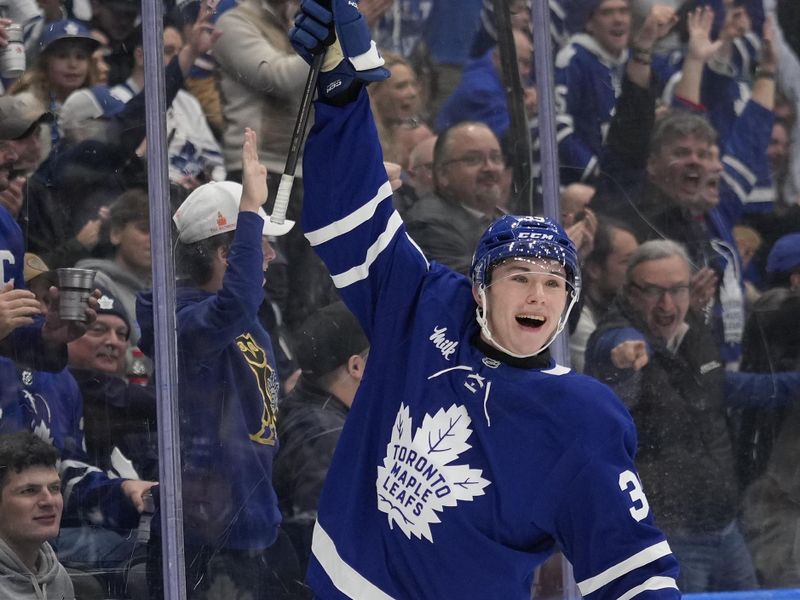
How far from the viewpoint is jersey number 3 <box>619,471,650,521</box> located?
1.76 m

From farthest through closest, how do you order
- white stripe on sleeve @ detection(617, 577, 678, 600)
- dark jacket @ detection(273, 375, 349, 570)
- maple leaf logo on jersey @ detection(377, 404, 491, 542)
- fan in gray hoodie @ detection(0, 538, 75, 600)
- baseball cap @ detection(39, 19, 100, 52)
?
1. dark jacket @ detection(273, 375, 349, 570)
2. baseball cap @ detection(39, 19, 100, 52)
3. fan in gray hoodie @ detection(0, 538, 75, 600)
4. maple leaf logo on jersey @ detection(377, 404, 491, 542)
5. white stripe on sleeve @ detection(617, 577, 678, 600)

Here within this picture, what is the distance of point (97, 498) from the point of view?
2.53m

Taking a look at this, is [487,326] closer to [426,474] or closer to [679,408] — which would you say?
[426,474]

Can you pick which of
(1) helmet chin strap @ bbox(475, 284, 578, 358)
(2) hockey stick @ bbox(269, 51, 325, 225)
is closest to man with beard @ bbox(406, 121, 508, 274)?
(2) hockey stick @ bbox(269, 51, 325, 225)

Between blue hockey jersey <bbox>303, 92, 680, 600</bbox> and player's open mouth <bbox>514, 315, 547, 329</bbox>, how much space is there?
0.08 m

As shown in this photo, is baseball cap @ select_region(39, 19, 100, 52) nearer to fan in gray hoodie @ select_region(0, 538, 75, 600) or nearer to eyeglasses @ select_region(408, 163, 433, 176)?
eyeglasses @ select_region(408, 163, 433, 176)

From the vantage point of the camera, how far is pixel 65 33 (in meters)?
2.53

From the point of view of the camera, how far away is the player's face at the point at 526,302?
73.4 inches

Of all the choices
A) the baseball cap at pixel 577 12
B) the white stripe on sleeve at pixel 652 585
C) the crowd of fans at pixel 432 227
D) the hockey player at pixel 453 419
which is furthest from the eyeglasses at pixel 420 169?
the white stripe on sleeve at pixel 652 585

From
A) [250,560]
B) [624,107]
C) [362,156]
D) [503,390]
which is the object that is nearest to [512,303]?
[503,390]

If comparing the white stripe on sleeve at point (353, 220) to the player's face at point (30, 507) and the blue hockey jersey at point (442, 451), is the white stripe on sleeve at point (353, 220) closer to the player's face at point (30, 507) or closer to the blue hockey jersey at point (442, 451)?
the blue hockey jersey at point (442, 451)

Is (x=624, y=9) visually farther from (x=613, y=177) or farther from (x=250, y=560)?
(x=250, y=560)

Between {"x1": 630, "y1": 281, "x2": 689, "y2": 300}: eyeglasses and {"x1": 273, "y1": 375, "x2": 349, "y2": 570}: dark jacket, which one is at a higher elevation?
{"x1": 630, "y1": 281, "x2": 689, "y2": 300}: eyeglasses

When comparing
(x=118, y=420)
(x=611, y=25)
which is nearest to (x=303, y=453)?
(x=118, y=420)
